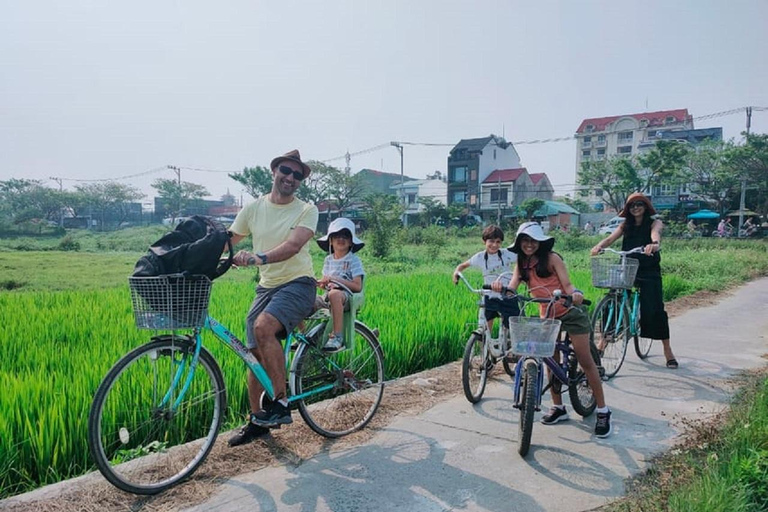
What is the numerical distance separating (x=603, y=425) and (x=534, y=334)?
1.09 meters

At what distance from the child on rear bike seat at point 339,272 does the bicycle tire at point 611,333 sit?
2460mm

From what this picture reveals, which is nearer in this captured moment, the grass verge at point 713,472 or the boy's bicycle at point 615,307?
the grass verge at point 713,472

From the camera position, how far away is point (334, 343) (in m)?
3.43

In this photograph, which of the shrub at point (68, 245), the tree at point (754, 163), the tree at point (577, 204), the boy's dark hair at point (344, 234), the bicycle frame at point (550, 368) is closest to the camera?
the bicycle frame at point (550, 368)

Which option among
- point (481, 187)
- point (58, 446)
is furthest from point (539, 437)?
point (481, 187)

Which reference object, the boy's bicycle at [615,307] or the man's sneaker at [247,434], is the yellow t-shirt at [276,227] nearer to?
the man's sneaker at [247,434]

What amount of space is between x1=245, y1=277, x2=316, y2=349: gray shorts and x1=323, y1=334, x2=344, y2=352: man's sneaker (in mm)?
244

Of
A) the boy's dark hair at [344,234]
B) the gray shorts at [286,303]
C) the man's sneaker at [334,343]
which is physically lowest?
the man's sneaker at [334,343]

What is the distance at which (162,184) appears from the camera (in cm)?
5072

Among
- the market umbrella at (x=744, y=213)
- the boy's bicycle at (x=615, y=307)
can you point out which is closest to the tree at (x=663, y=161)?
the market umbrella at (x=744, y=213)

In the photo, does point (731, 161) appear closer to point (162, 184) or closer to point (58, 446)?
point (58, 446)

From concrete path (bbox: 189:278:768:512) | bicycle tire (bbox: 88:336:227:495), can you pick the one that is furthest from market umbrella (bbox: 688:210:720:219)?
bicycle tire (bbox: 88:336:227:495)

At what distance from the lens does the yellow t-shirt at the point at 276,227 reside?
320cm

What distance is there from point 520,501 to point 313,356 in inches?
61.9
